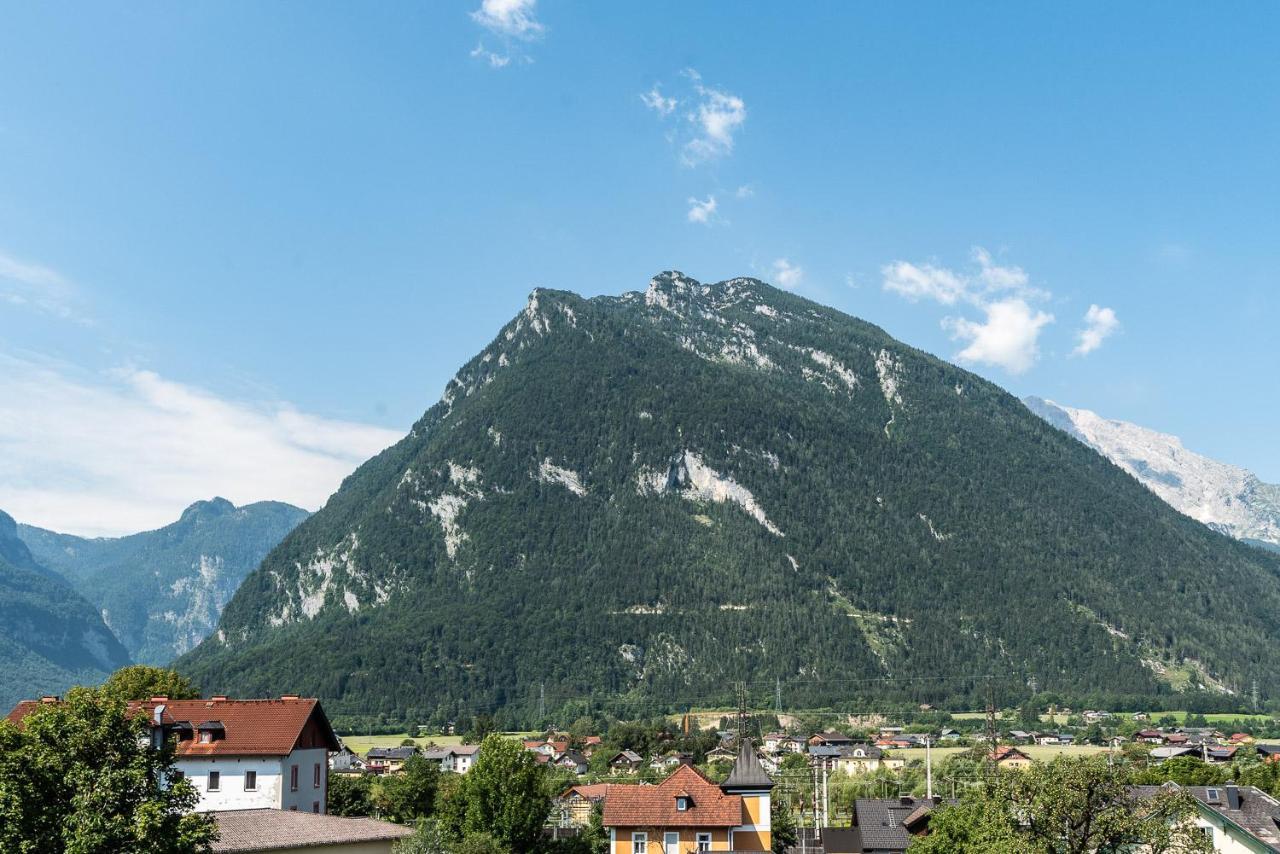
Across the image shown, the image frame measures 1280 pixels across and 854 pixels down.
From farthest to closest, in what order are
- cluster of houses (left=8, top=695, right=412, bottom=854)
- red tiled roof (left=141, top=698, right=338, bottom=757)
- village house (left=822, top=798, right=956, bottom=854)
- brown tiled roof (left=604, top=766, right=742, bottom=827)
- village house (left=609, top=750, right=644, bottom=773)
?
village house (left=609, top=750, right=644, bottom=773), village house (left=822, top=798, right=956, bottom=854), red tiled roof (left=141, top=698, right=338, bottom=757), cluster of houses (left=8, top=695, right=412, bottom=854), brown tiled roof (left=604, top=766, right=742, bottom=827)

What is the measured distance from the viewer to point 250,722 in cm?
6988

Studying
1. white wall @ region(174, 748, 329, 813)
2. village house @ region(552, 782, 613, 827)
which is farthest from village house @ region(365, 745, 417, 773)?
white wall @ region(174, 748, 329, 813)

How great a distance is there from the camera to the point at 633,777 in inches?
6412

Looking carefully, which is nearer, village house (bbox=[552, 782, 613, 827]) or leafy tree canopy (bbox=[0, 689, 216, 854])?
leafy tree canopy (bbox=[0, 689, 216, 854])

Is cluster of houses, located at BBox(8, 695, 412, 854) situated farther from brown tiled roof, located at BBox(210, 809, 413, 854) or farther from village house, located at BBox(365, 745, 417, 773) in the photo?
village house, located at BBox(365, 745, 417, 773)

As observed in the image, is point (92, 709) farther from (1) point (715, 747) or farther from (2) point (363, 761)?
(1) point (715, 747)

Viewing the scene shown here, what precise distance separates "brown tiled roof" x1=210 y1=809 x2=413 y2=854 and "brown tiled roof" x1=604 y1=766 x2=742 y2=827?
13.6m

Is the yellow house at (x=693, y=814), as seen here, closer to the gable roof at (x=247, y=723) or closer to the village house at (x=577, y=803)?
the gable roof at (x=247, y=723)

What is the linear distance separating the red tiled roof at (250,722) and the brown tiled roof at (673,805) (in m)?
19.8

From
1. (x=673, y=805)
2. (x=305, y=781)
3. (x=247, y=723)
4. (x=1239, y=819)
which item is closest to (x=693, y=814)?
(x=673, y=805)

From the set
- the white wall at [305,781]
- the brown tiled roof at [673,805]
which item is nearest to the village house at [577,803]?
the white wall at [305,781]

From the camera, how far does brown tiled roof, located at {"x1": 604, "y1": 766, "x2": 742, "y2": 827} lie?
211 feet

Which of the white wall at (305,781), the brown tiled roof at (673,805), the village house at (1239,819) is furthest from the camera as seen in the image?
the white wall at (305,781)

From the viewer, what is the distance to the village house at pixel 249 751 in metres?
67.1
